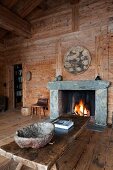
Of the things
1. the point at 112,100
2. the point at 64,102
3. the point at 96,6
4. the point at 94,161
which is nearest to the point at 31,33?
the point at 96,6

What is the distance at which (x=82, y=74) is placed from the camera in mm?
4441

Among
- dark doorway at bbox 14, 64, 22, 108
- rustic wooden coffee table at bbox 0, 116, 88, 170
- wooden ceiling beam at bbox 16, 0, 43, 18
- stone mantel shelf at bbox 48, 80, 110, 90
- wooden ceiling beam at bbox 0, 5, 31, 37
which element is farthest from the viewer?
dark doorway at bbox 14, 64, 22, 108

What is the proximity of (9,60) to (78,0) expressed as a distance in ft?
11.6

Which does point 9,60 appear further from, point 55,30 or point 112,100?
point 112,100

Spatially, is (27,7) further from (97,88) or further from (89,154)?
(89,154)

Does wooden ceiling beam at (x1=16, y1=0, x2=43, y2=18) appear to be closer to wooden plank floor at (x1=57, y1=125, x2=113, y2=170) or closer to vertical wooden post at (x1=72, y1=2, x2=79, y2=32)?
vertical wooden post at (x1=72, y1=2, x2=79, y2=32)

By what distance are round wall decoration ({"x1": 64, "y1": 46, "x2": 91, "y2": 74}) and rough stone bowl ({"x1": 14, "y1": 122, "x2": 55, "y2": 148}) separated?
295 centimetres

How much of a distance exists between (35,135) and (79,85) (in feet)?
9.37

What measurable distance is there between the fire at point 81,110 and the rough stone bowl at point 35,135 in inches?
117

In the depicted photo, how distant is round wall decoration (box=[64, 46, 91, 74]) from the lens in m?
4.37

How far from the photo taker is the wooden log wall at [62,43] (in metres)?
4.14

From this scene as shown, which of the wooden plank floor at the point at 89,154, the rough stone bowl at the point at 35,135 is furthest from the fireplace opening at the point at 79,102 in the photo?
the rough stone bowl at the point at 35,135

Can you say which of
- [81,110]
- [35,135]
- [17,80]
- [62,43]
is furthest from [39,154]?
[17,80]

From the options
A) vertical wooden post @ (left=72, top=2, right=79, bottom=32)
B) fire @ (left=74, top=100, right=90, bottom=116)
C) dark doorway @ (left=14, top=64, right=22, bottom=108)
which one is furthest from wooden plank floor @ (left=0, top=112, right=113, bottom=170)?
dark doorway @ (left=14, top=64, right=22, bottom=108)
